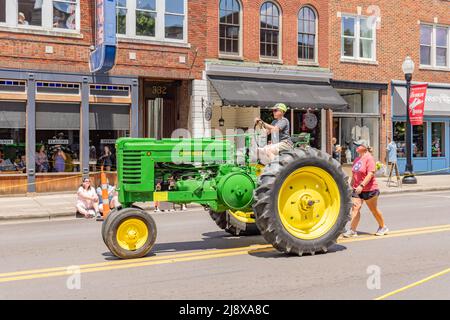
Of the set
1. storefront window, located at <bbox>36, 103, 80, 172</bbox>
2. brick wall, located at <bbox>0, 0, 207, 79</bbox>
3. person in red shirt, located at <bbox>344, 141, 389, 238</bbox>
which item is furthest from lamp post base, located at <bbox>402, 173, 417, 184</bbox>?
person in red shirt, located at <bbox>344, 141, 389, 238</bbox>

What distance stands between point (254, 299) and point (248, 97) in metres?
15.4

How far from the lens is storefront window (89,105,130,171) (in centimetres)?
1933

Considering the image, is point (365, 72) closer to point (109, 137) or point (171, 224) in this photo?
point (109, 137)

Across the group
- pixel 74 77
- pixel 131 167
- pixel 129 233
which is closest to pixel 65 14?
pixel 74 77

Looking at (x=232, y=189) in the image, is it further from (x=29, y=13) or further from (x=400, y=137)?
(x=400, y=137)

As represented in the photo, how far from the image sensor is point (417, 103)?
2327 centimetres

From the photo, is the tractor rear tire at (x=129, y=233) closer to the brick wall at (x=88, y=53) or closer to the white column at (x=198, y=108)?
the brick wall at (x=88, y=53)

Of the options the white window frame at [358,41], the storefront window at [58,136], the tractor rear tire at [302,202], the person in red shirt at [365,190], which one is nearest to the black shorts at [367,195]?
the person in red shirt at [365,190]

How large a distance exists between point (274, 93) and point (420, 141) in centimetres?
946

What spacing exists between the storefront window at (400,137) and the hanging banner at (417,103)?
259 cm

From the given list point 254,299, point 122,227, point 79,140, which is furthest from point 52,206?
point 254,299

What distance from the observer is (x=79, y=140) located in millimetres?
19062
